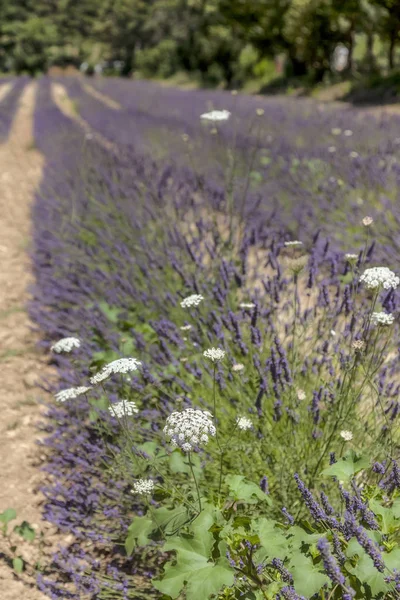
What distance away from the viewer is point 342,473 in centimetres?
140

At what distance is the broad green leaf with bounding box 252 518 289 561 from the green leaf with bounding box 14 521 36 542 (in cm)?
98

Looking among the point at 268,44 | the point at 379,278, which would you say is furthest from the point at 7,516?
the point at 268,44

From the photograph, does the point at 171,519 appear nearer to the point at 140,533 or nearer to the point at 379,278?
the point at 140,533

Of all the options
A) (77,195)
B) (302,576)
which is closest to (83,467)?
(302,576)

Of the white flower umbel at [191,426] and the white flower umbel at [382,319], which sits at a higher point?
the white flower umbel at [382,319]

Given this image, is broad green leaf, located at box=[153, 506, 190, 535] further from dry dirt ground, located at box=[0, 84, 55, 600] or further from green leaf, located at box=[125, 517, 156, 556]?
dry dirt ground, located at box=[0, 84, 55, 600]

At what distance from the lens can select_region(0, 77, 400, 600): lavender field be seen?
1.37 meters

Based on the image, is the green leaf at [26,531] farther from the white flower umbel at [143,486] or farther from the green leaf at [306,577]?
the green leaf at [306,577]

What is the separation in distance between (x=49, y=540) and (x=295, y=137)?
5629mm

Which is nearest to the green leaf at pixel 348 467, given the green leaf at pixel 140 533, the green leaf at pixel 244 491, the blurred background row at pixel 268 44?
the green leaf at pixel 244 491

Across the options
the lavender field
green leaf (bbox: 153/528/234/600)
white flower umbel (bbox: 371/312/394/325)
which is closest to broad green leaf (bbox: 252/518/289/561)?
the lavender field

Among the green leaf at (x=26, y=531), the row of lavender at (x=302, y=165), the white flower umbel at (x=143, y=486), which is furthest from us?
the row of lavender at (x=302, y=165)

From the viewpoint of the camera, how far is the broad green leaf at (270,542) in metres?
1.34

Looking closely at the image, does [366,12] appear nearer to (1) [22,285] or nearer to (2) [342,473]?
(1) [22,285]
